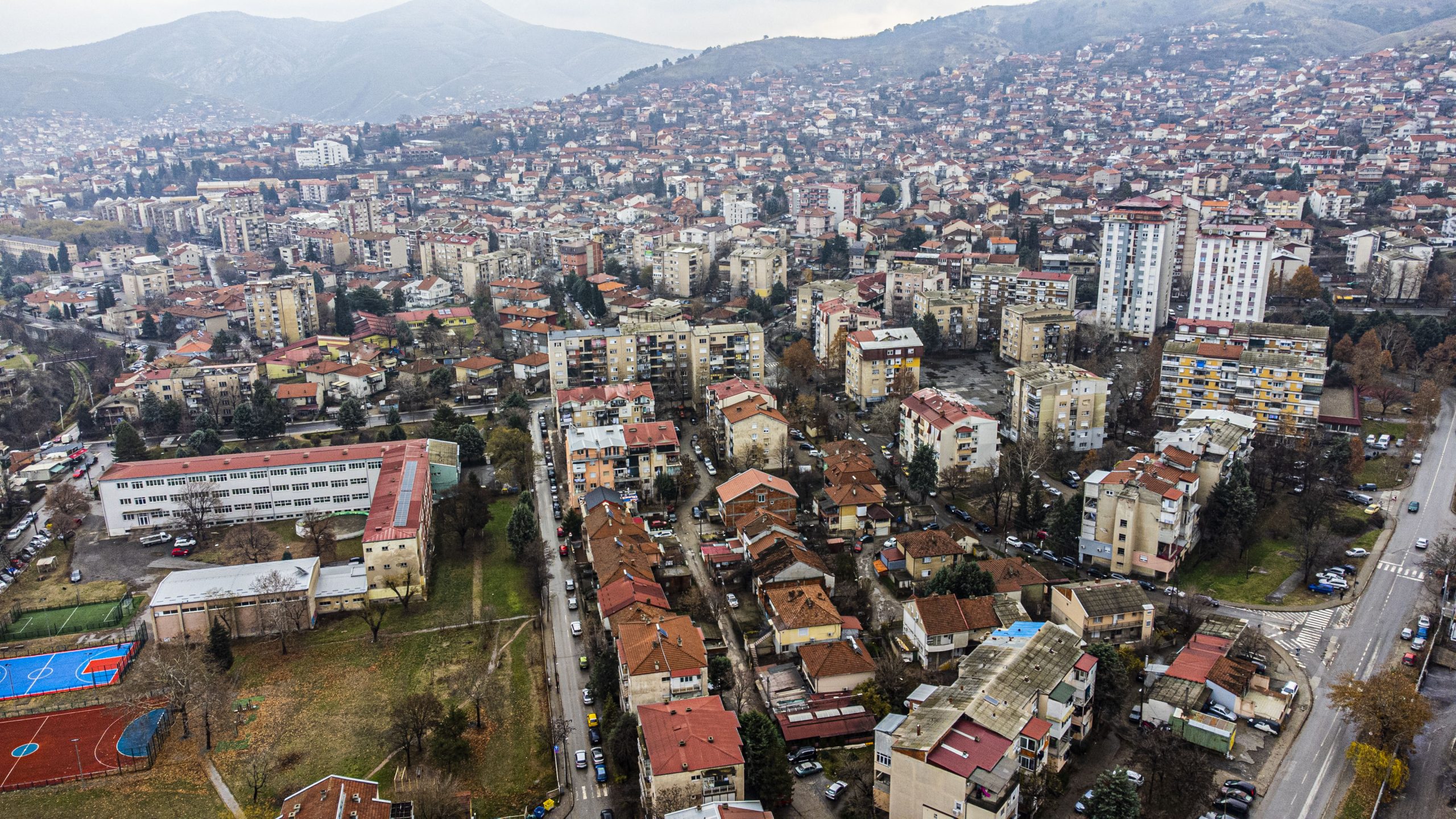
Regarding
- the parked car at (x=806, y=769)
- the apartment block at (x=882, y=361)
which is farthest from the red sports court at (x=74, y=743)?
the apartment block at (x=882, y=361)

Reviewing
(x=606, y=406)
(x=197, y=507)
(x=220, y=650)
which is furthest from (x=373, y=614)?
(x=606, y=406)

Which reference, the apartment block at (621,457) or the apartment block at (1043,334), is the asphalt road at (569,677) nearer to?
the apartment block at (621,457)

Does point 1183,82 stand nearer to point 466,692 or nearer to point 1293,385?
point 1293,385

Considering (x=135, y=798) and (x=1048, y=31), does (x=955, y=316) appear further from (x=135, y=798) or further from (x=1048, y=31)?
(x=1048, y=31)

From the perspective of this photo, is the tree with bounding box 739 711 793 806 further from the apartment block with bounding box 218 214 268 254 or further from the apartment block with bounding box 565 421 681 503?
the apartment block with bounding box 218 214 268 254

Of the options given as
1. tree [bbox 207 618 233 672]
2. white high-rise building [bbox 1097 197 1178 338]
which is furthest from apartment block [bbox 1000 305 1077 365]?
tree [bbox 207 618 233 672]

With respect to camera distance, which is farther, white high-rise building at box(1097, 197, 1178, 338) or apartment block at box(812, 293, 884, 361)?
white high-rise building at box(1097, 197, 1178, 338)

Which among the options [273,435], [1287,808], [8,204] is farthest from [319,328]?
[8,204]
